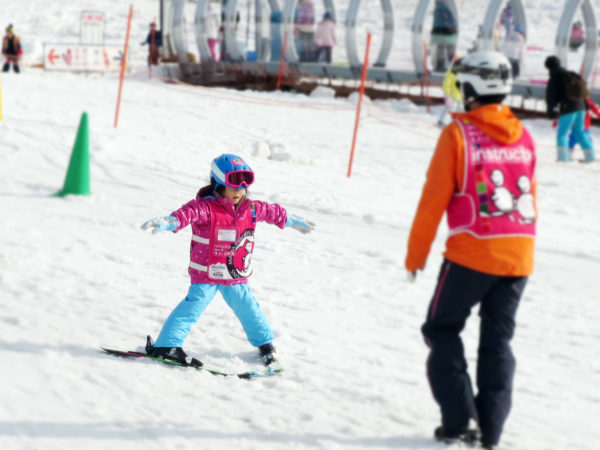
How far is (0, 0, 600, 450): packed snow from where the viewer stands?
3.89 meters

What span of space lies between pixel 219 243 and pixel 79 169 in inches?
167

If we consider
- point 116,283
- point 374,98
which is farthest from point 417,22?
point 116,283

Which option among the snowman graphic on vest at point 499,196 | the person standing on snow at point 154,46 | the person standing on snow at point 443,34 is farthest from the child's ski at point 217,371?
the person standing on snow at point 154,46

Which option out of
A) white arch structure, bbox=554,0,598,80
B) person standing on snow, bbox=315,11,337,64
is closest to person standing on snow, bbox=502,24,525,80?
white arch structure, bbox=554,0,598,80

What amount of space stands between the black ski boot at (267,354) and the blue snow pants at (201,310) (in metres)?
0.11

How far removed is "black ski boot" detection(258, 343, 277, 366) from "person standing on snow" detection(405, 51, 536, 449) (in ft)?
4.15

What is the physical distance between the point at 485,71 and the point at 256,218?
1.54 metres

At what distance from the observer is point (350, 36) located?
60.1 ft

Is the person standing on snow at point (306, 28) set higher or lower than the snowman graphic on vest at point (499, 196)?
higher

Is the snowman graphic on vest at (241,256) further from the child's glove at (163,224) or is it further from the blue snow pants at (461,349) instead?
the blue snow pants at (461,349)

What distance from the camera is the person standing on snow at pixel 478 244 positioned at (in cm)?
334

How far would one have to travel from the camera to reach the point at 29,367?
14.1 feet

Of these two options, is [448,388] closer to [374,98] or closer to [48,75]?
[374,98]

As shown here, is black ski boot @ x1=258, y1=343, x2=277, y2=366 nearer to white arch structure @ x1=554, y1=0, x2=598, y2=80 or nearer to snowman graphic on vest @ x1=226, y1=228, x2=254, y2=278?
snowman graphic on vest @ x1=226, y1=228, x2=254, y2=278
